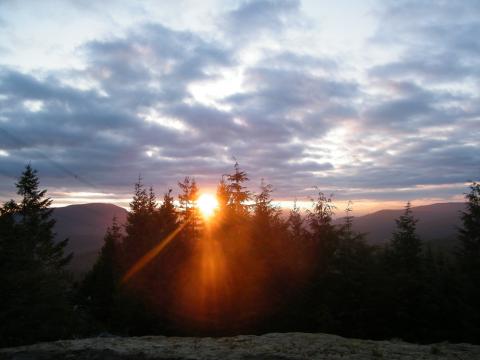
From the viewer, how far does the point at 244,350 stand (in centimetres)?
975

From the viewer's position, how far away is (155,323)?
1192 inches

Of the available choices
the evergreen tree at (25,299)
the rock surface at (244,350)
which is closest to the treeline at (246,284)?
the evergreen tree at (25,299)

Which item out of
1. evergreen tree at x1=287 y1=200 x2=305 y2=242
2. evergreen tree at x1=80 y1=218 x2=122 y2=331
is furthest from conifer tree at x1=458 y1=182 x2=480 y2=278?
evergreen tree at x1=80 y1=218 x2=122 y2=331

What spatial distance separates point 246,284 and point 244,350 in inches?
658

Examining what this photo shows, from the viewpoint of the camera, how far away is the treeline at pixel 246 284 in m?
18.7

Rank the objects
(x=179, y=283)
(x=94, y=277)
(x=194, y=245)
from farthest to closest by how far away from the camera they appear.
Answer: (x=94, y=277) → (x=194, y=245) → (x=179, y=283)

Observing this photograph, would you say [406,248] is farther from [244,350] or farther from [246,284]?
[244,350]

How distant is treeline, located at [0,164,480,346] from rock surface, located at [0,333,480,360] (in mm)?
6315

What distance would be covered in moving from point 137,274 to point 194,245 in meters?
5.76

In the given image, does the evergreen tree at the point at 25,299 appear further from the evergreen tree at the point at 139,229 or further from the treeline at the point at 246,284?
the evergreen tree at the point at 139,229

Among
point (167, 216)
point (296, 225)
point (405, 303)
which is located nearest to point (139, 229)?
point (167, 216)

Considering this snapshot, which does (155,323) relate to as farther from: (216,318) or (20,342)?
(20,342)

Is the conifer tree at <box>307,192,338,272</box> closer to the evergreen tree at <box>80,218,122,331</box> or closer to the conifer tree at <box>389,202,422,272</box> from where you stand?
the conifer tree at <box>389,202,422,272</box>

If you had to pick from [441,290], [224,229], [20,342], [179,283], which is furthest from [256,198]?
[20,342]
